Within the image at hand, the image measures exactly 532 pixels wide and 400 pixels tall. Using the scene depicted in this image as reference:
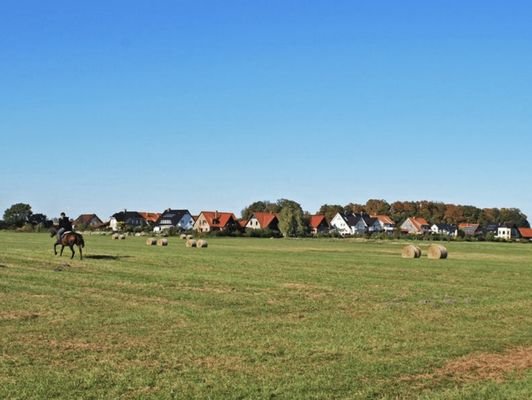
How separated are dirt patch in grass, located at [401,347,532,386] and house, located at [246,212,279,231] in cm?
15433

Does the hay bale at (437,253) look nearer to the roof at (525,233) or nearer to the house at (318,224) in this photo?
the house at (318,224)

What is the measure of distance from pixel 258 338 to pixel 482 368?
14.8 ft

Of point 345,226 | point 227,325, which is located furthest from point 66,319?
point 345,226

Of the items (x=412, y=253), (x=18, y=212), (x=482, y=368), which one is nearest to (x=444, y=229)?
(x=18, y=212)

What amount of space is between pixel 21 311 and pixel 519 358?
462 inches

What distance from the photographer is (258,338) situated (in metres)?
14.1

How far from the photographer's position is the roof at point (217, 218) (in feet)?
550

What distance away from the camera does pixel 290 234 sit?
14950cm

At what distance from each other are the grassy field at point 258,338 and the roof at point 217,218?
140m

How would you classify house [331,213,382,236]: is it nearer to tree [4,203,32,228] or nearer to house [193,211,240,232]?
house [193,211,240,232]

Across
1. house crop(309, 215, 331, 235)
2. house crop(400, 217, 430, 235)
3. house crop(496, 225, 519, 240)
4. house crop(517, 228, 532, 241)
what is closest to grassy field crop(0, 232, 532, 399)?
house crop(309, 215, 331, 235)

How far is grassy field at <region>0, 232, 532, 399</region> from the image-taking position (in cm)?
1002

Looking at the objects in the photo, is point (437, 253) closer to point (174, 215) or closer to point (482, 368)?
point (482, 368)

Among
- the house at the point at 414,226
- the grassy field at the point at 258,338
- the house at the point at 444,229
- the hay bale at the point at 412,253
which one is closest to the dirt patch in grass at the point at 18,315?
the grassy field at the point at 258,338
